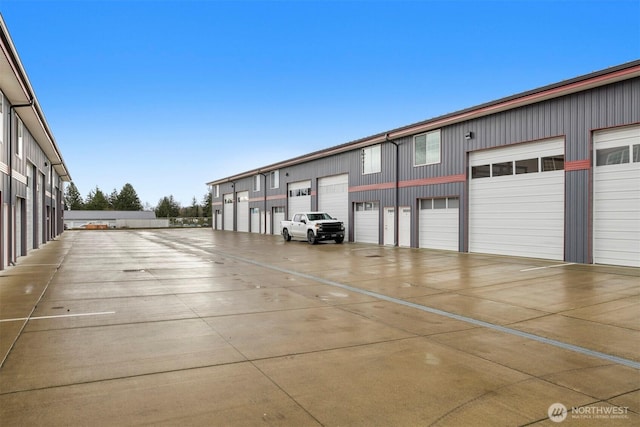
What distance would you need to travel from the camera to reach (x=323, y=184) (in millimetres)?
30172

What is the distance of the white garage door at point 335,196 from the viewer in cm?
2747

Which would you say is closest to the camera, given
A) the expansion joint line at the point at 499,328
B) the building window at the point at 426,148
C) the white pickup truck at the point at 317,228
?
the expansion joint line at the point at 499,328

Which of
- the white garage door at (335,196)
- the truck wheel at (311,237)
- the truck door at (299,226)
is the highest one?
the white garage door at (335,196)

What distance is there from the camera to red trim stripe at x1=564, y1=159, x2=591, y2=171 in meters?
13.8

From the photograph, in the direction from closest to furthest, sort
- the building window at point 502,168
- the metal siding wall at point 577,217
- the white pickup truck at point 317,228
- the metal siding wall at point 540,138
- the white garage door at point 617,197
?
the white garage door at point 617,197
the metal siding wall at point 540,138
the metal siding wall at point 577,217
the building window at point 502,168
the white pickup truck at point 317,228

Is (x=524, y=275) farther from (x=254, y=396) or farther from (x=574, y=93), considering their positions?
(x=254, y=396)

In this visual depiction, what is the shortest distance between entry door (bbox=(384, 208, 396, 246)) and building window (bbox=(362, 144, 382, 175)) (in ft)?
8.74

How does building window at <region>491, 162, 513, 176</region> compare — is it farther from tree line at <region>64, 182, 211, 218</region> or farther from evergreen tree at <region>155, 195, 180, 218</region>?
evergreen tree at <region>155, 195, 180, 218</region>

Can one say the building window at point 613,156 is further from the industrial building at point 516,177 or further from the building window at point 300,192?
the building window at point 300,192

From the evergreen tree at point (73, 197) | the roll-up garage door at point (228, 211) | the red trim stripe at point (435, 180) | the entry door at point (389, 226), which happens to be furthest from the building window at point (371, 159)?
the evergreen tree at point (73, 197)

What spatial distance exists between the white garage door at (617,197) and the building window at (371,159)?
1199cm

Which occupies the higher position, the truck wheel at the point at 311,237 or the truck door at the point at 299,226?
the truck door at the point at 299,226

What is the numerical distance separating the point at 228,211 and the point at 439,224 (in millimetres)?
34821

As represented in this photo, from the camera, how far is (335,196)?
28.8m
